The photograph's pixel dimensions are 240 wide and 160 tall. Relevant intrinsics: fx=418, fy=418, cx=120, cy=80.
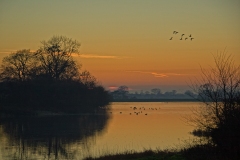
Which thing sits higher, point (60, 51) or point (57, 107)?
point (60, 51)

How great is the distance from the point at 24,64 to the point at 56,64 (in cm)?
707

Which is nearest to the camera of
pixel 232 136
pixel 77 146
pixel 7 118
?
pixel 232 136

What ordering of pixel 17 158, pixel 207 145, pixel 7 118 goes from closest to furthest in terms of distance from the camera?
pixel 207 145 < pixel 17 158 < pixel 7 118

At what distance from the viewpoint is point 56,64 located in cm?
7225

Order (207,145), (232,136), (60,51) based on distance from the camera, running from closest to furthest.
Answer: (232,136) → (207,145) → (60,51)

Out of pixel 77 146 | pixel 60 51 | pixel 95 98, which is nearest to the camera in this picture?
pixel 77 146

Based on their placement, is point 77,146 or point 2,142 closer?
point 77,146

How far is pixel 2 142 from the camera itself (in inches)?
1236

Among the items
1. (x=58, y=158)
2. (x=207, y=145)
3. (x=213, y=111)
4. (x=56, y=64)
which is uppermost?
(x=56, y=64)

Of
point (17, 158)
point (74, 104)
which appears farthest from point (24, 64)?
point (17, 158)

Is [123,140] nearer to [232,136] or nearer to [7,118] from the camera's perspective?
[232,136]

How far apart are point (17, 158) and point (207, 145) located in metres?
12.6

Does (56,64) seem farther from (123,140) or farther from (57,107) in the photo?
(123,140)

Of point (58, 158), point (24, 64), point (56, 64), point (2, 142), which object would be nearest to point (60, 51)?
point (56, 64)
